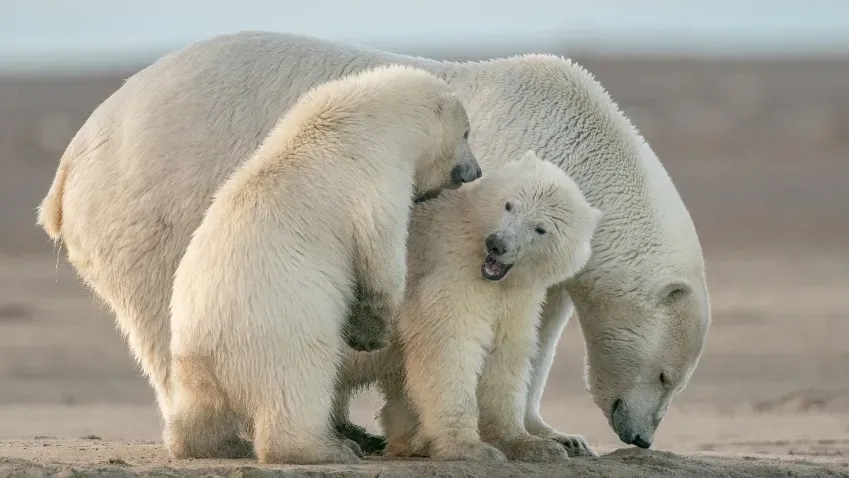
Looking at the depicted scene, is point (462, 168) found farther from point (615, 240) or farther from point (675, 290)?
point (675, 290)

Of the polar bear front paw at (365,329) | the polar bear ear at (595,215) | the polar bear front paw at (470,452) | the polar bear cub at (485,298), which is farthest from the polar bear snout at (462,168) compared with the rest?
the polar bear front paw at (470,452)

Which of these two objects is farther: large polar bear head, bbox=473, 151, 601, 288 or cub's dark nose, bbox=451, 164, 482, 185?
cub's dark nose, bbox=451, 164, 482, 185

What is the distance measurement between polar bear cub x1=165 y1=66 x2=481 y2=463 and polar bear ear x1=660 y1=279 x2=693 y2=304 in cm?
135

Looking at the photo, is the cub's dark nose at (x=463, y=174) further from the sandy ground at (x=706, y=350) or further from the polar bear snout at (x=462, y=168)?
the sandy ground at (x=706, y=350)

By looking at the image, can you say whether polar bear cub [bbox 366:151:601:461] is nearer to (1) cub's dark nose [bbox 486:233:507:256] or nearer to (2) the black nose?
(1) cub's dark nose [bbox 486:233:507:256]

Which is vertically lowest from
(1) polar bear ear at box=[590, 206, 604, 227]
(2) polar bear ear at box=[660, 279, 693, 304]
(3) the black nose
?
(3) the black nose

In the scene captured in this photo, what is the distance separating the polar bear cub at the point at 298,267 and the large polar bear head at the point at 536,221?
21 cm

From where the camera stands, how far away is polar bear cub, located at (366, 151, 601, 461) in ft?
22.4

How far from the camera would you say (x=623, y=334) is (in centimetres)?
780

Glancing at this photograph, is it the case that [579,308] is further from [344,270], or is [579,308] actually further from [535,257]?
[344,270]

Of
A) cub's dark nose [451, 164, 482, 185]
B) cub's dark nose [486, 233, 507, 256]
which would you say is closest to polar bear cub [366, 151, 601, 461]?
cub's dark nose [486, 233, 507, 256]

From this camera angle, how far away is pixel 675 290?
25.4 ft

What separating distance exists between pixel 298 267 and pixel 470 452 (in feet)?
3.58

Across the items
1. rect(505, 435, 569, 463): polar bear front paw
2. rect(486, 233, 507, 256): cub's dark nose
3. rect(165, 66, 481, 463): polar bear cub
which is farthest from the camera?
rect(505, 435, 569, 463): polar bear front paw
